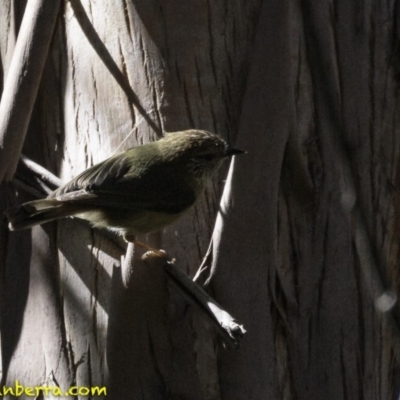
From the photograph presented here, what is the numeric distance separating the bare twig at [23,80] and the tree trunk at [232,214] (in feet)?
1.21

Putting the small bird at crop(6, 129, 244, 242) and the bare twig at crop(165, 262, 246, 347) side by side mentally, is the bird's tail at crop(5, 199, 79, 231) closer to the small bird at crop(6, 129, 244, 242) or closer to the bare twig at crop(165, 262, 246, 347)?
the small bird at crop(6, 129, 244, 242)

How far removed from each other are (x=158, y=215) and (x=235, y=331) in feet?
4.19

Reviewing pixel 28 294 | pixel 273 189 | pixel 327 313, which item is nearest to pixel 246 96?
pixel 273 189

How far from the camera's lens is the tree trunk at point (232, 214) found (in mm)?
3701

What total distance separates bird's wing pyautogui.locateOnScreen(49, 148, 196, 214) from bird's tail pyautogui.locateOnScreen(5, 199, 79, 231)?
0.05 m

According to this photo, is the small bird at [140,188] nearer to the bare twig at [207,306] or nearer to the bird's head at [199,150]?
the bird's head at [199,150]

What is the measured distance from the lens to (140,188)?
4512 millimetres

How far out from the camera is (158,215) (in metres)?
4.30

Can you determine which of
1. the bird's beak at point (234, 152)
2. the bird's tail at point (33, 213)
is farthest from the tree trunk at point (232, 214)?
the bird's tail at point (33, 213)

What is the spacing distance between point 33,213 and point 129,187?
87cm

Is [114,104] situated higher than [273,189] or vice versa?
[114,104]

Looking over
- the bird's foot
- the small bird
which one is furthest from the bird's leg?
the small bird

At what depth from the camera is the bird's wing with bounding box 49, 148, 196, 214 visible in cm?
389

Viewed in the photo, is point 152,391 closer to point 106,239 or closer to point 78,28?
point 106,239
